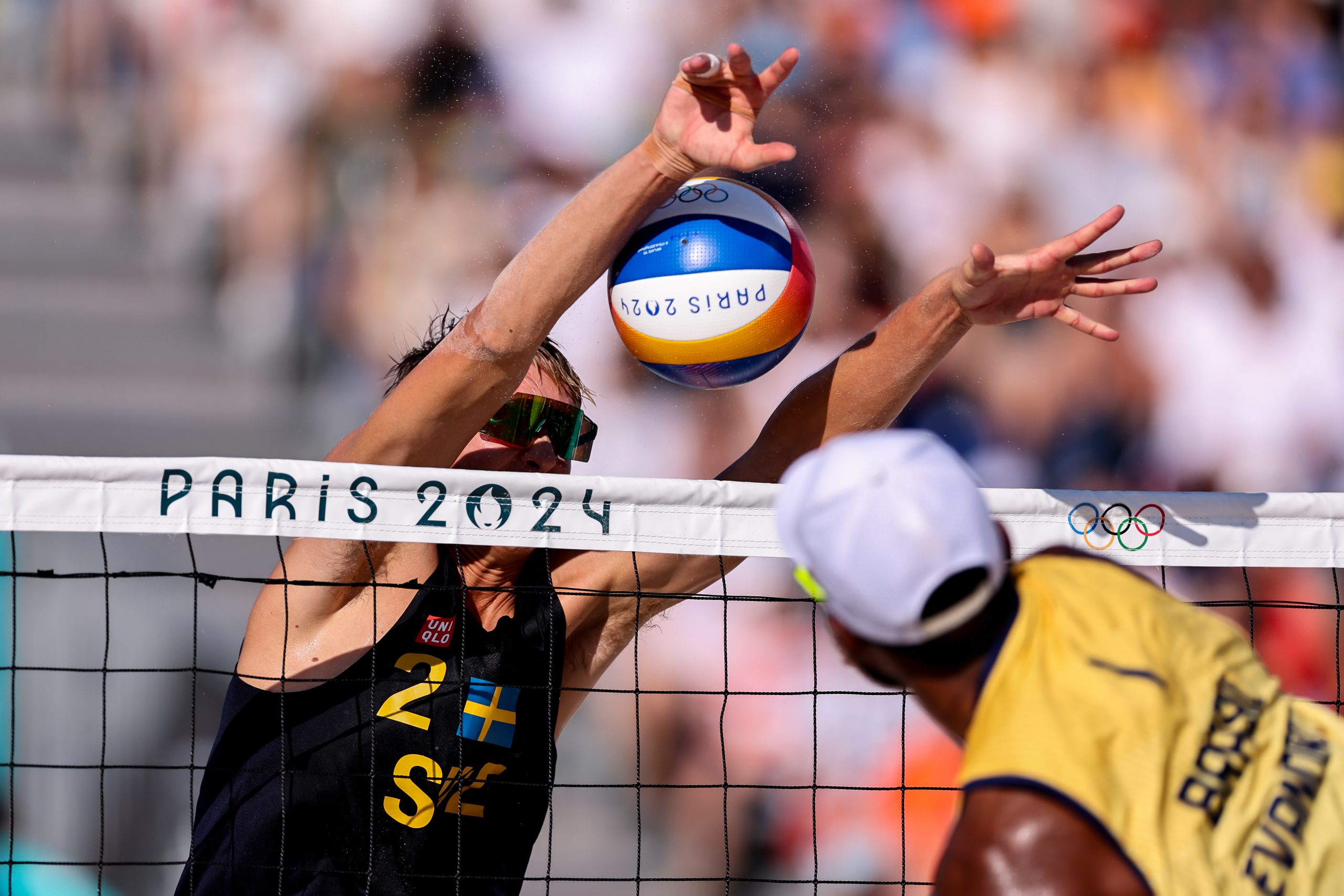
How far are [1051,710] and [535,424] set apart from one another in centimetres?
143

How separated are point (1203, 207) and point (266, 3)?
428cm

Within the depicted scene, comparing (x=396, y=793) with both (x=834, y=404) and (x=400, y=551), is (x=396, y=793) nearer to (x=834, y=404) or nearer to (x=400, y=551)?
(x=400, y=551)

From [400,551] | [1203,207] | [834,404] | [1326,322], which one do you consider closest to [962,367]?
[1203,207]

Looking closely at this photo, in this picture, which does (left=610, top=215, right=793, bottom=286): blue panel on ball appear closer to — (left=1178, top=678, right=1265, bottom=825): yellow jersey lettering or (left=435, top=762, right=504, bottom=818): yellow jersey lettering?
(left=435, top=762, right=504, bottom=818): yellow jersey lettering

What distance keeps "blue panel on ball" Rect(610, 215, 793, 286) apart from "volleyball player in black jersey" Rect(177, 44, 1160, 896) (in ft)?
0.74

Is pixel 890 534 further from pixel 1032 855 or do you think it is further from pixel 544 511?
pixel 544 511

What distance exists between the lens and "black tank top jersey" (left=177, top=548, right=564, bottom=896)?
2.14 meters

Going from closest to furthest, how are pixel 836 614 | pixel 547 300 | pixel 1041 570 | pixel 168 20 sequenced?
1. pixel 836 614
2. pixel 1041 570
3. pixel 547 300
4. pixel 168 20

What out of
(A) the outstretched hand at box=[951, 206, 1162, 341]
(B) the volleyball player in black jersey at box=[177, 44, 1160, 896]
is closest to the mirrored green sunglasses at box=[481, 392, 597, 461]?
(B) the volleyball player in black jersey at box=[177, 44, 1160, 896]

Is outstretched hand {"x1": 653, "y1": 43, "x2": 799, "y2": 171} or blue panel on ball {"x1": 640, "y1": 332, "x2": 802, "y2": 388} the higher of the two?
outstretched hand {"x1": 653, "y1": 43, "x2": 799, "y2": 171}

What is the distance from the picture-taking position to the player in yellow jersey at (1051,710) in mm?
1062

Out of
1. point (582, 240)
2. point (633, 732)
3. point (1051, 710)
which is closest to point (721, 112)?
point (582, 240)

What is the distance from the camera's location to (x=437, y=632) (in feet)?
7.28

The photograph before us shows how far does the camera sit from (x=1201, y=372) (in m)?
5.16
